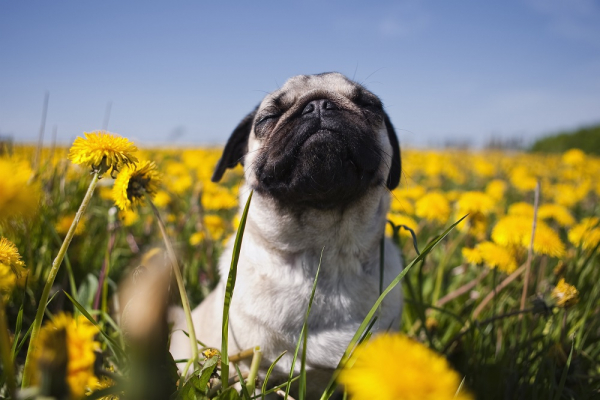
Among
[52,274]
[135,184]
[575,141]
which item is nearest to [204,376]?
[52,274]

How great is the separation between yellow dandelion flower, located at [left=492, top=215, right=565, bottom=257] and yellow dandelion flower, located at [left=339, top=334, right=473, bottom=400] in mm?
1887

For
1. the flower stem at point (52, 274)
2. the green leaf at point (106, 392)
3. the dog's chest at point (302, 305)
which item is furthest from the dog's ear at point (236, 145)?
the green leaf at point (106, 392)

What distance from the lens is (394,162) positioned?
102 inches

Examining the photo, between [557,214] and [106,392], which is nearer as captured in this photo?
[106,392]

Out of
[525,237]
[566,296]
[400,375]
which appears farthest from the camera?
[525,237]

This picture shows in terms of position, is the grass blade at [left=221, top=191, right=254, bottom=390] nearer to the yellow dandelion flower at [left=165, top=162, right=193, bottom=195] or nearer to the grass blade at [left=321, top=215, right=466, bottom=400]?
the grass blade at [left=321, top=215, right=466, bottom=400]

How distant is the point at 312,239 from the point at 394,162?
877 mm

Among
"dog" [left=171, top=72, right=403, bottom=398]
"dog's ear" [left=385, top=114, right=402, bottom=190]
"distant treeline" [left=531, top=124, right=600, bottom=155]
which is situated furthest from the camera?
"distant treeline" [left=531, top=124, right=600, bottom=155]

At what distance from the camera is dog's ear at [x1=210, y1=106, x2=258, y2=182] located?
2.58 meters

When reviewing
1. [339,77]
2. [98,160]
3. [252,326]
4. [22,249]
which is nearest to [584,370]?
[252,326]

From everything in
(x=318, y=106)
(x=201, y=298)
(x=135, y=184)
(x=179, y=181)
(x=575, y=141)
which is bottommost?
(x=201, y=298)

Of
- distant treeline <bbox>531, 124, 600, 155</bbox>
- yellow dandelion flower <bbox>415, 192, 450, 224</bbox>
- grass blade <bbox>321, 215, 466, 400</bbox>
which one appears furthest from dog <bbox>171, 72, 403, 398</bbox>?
distant treeline <bbox>531, 124, 600, 155</bbox>

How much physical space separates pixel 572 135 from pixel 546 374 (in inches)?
1157

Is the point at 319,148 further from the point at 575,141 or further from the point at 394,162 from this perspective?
the point at 575,141
